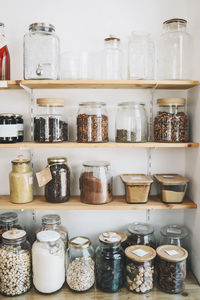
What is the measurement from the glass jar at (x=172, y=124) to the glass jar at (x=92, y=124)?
0.31 m

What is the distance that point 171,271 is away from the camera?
60.1 inches

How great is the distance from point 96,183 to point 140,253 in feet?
1.44

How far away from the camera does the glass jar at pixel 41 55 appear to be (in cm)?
162

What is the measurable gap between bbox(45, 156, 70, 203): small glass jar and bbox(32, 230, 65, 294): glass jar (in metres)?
0.23

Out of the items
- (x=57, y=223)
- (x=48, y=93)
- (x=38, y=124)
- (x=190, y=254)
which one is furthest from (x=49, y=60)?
(x=190, y=254)

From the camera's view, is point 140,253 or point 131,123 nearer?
point 140,253

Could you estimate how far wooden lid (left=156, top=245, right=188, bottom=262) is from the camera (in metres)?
1.51

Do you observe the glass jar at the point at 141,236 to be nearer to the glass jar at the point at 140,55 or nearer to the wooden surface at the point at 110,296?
the wooden surface at the point at 110,296

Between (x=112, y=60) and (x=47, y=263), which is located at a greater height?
(x=112, y=60)

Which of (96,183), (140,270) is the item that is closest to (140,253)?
(140,270)

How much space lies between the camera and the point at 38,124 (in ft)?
5.38

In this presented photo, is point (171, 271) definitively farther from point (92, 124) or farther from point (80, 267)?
point (92, 124)

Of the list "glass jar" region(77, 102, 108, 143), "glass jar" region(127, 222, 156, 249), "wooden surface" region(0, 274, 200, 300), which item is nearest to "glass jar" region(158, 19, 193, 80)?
"glass jar" region(77, 102, 108, 143)

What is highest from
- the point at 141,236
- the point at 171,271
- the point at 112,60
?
the point at 112,60
